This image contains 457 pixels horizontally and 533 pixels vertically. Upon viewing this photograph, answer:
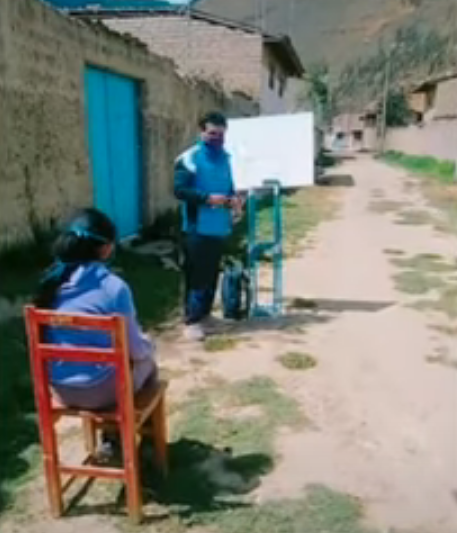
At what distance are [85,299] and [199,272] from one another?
2592mm

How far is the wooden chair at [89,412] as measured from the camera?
2.89 m

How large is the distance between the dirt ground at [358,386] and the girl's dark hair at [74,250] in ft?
3.26

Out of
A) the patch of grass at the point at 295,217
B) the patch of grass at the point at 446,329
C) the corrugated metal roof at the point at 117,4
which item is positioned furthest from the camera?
the corrugated metal roof at the point at 117,4

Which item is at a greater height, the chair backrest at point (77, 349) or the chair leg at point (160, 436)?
the chair backrest at point (77, 349)

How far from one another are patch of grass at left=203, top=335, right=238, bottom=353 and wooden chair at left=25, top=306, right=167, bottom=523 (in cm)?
207

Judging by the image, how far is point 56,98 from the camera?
282 inches

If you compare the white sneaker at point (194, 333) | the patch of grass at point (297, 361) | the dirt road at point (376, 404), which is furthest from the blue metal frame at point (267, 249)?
the patch of grass at point (297, 361)

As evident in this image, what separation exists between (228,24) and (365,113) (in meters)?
40.5

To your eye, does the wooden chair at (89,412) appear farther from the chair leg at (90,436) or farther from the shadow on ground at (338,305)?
the shadow on ground at (338,305)

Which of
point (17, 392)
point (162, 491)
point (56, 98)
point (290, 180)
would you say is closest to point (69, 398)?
point (162, 491)

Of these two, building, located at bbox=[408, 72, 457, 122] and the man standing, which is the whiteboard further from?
building, located at bbox=[408, 72, 457, 122]

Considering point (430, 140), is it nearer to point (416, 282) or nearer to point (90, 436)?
point (416, 282)

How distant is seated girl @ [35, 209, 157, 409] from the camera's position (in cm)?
306

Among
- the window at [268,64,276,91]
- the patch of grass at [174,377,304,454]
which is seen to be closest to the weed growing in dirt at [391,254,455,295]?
the patch of grass at [174,377,304,454]
